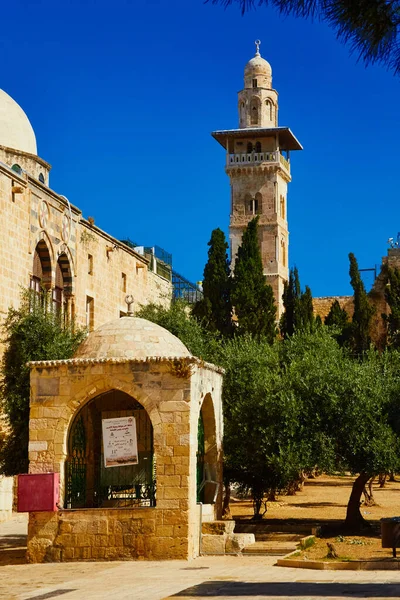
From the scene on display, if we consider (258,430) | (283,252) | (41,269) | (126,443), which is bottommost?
(126,443)

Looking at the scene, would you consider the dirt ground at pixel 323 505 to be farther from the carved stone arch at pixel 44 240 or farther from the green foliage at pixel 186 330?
the carved stone arch at pixel 44 240

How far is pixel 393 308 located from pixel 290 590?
1451 inches

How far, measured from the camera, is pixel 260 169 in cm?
5894

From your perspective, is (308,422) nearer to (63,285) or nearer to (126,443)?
(126,443)

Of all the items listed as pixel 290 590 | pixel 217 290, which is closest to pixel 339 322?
pixel 217 290

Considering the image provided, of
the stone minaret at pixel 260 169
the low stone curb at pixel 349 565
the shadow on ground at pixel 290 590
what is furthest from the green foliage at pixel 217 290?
the shadow on ground at pixel 290 590

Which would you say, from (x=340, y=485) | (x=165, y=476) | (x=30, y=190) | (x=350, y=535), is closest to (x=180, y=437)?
(x=165, y=476)

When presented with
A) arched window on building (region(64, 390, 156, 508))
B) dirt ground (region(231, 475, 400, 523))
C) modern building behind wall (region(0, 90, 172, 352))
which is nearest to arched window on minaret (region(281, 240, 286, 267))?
modern building behind wall (region(0, 90, 172, 352))

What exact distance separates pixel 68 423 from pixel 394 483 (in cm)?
2081

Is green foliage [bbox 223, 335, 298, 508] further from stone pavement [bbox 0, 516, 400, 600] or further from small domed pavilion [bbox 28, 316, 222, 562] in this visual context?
stone pavement [bbox 0, 516, 400, 600]

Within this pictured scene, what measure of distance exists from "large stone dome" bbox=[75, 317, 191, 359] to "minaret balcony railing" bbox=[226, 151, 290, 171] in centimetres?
4324

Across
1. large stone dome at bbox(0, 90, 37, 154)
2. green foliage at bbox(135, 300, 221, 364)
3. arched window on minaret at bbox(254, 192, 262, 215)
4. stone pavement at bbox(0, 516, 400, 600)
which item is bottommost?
stone pavement at bbox(0, 516, 400, 600)

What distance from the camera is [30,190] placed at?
25453 millimetres

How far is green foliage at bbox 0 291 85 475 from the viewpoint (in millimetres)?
21750
